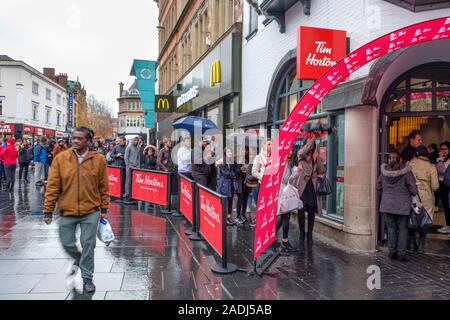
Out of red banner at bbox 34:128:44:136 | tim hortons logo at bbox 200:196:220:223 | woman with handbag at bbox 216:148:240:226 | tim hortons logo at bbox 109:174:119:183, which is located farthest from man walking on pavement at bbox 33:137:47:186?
red banner at bbox 34:128:44:136

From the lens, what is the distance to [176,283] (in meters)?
5.14

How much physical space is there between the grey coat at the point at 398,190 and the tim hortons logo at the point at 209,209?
8.87 feet

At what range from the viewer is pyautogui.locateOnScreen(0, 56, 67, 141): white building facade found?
44.8 m

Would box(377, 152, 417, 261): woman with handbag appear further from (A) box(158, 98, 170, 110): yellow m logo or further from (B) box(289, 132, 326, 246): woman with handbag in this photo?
(A) box(158, 98, 170, 110): yellow m logo

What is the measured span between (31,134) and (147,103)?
2831 centimetres

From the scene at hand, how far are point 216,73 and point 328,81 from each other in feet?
35.2

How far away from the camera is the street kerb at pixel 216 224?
5.39m

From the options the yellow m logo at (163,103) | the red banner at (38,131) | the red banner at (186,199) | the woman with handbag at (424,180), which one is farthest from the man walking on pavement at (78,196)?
Result: the red banner at (38,131)

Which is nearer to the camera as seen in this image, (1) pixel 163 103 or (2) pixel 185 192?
(2) pixel 185 192

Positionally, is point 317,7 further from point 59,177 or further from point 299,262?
point 59,177

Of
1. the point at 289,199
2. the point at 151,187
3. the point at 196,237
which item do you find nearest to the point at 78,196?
the point at 196,237

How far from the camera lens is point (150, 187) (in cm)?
1106

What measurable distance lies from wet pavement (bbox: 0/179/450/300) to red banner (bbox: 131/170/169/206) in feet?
7.54

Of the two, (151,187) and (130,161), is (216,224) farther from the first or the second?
(130,161)
